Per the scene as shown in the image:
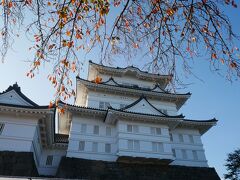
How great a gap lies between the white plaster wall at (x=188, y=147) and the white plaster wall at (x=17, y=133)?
1383 centimetres

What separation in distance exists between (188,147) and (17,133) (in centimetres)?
1662

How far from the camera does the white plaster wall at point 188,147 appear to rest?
2169cm

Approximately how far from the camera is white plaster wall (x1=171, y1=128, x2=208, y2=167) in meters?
21.7

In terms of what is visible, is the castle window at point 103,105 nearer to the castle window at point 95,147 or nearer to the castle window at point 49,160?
the castle window at point 95,147

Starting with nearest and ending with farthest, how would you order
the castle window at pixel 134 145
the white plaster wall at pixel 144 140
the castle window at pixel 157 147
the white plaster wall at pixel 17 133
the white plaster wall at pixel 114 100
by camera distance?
the white plaster wall at pixel 17 133
the white plaster wall at pixel 144 140
the castle window at pixel 134 145
the castle window at pixel 157 147
the white plaster wall at pixel 114 100

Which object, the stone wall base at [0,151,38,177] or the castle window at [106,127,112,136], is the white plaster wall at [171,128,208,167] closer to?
the castle window at [106,127,112,136]

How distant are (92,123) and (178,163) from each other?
952 centimetres

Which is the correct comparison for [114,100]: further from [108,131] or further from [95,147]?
[95,147]

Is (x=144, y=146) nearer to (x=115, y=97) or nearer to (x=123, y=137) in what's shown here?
(x=123, y=137)

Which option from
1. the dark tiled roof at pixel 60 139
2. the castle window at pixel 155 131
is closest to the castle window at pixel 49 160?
the dark tiled roof at pixel 60 139

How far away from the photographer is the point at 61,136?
22906mm

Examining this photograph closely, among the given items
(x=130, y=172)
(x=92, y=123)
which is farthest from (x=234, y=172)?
(x=92, y=123)

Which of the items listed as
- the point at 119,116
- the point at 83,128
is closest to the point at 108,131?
the point at 119,116

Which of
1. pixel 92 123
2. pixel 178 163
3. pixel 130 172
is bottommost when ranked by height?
pixel 130 172
